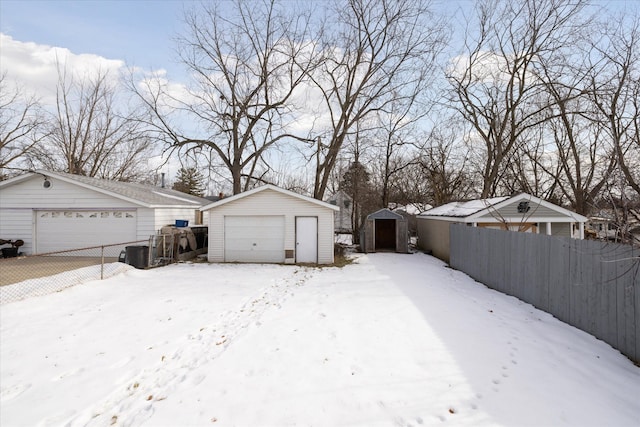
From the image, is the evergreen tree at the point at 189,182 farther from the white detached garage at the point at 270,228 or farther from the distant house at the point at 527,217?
the distant house at the point at 527,217

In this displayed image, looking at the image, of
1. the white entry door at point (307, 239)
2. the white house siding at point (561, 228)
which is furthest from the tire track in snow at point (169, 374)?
the white house siding at point (561, 228)

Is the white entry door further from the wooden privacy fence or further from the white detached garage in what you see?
the wooden privacy fence

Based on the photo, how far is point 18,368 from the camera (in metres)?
4.23

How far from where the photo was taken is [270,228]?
13234mm

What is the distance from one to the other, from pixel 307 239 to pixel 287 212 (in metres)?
1.40

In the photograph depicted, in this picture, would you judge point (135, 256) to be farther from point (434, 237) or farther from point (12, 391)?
point (434, 237)

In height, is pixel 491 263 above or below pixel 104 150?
below

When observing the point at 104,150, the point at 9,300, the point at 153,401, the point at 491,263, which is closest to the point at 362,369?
the point at 153,401

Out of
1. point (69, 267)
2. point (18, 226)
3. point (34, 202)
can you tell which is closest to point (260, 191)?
point (69, 267)

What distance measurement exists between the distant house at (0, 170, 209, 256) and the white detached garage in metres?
2.81

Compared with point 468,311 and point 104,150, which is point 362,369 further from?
point 104,150

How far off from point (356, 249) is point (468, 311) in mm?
11725

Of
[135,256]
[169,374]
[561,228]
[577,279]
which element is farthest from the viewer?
[561,228]

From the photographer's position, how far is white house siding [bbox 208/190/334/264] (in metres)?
13.0
